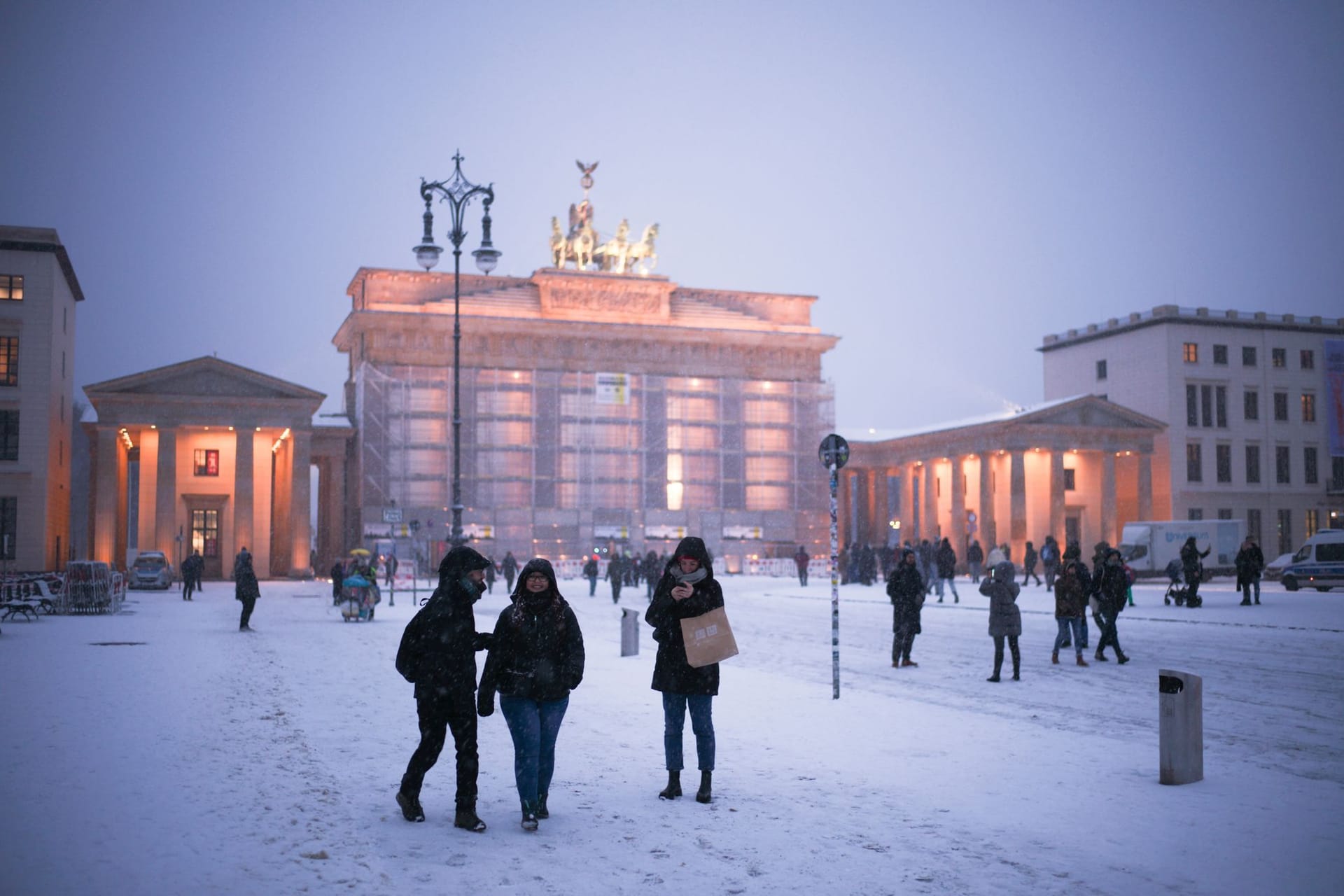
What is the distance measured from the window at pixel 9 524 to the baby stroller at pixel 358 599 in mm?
28435

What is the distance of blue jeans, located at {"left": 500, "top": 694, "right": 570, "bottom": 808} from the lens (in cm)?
761

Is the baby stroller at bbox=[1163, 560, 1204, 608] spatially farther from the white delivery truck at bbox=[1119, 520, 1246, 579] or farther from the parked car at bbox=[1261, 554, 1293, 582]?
the parked car at bbox=[1261, 554, 1293, 582]

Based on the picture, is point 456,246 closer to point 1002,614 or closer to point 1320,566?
point 1002,614

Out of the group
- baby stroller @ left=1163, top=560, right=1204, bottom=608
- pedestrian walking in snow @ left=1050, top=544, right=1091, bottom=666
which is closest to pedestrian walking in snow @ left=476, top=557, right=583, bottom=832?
pedestrian walking in snow @ left=1050, top=544, right=1091, bottom=666

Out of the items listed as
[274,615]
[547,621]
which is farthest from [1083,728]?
[274,615]

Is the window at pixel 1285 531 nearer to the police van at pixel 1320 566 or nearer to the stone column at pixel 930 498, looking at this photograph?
the stone column at pixel 930 498

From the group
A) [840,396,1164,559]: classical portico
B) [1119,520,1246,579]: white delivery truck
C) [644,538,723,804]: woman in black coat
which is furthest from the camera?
[840,396,1164,559]: classical portico

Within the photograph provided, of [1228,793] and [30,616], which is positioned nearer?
[1228,793]

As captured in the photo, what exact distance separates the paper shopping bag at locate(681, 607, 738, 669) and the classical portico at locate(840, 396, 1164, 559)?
57294mm

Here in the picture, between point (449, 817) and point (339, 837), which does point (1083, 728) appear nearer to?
point (449, 817)

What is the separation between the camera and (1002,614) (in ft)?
51.4

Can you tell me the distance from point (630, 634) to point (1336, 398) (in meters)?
30.1

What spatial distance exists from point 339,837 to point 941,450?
68560 mm

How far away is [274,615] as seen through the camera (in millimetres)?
30875
